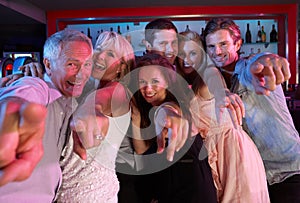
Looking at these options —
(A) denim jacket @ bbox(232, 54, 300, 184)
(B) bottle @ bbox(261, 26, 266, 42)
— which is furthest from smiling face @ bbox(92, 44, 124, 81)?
(B) bottle @ bbox(261, 26, 266, 42)

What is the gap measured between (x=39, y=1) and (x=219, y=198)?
346cm

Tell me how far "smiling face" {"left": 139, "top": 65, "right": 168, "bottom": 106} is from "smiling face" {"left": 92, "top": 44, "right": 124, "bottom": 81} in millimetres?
97

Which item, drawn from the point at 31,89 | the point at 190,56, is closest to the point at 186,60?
the point at 190,56

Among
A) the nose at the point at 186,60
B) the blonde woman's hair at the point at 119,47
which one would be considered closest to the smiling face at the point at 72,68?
the blonde woman's hair at the point at 119,47

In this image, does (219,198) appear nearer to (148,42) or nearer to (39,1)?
(148,42)

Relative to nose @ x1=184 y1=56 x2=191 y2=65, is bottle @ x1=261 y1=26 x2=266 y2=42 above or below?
above

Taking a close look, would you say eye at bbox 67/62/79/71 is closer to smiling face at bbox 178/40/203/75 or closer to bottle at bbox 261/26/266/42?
smiling face at bbox 178/40/203/75

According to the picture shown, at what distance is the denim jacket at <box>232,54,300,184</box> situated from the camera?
110 cm

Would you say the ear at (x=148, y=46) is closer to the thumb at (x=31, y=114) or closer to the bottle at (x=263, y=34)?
the thumb at (x=31, y=114)

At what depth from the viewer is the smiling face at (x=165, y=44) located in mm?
1122

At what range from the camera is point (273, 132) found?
1159 millimetres

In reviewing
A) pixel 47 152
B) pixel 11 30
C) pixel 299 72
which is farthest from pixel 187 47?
pixel 11 30

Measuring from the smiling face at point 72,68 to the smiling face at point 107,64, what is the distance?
0.16 feet

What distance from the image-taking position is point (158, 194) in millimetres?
1064
